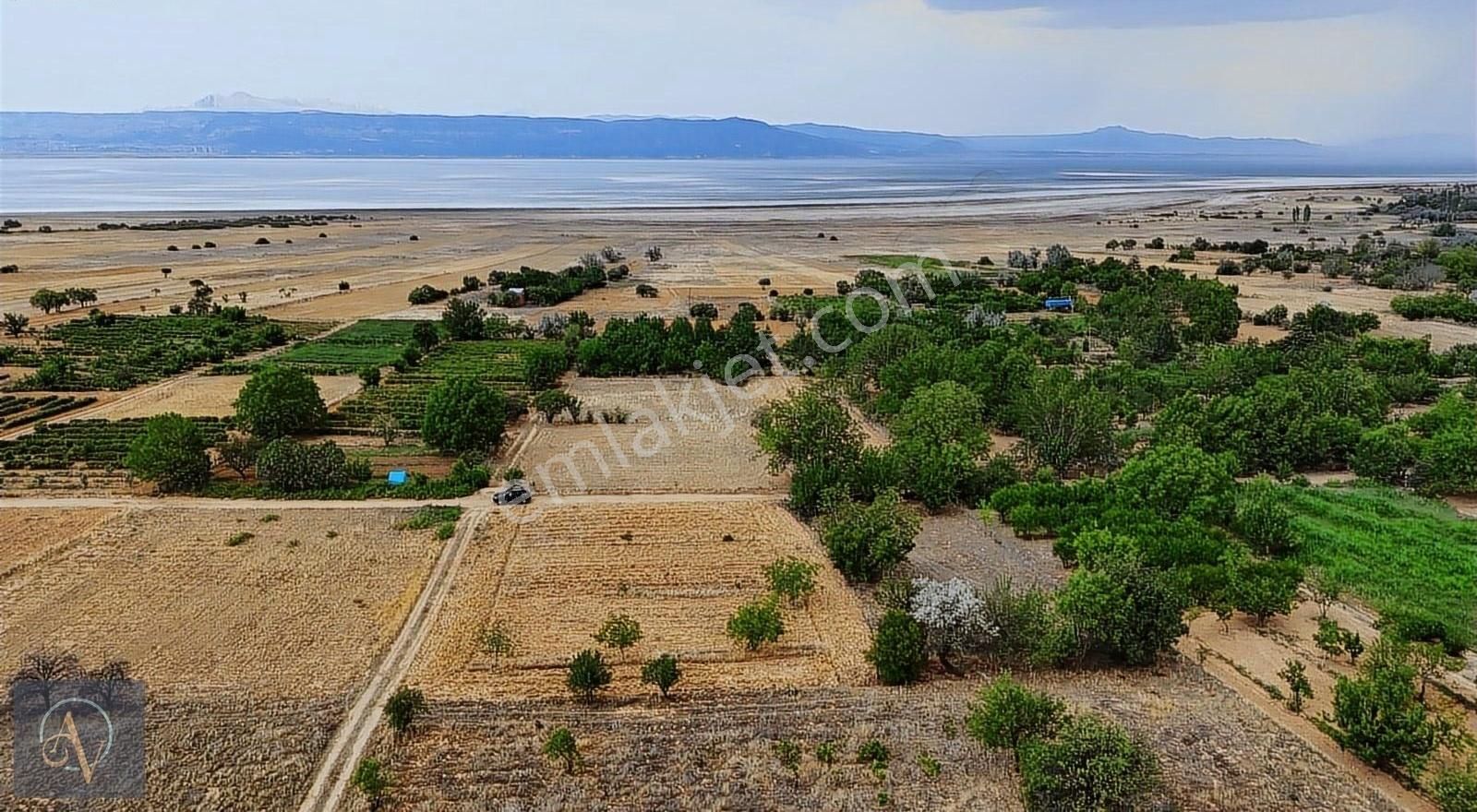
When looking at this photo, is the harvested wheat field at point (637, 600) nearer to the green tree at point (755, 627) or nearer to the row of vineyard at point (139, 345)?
the green tree at point (755, 627)

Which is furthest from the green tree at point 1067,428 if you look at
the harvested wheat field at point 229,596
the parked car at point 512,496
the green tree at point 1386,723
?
the harvested wheat field at point 229,596

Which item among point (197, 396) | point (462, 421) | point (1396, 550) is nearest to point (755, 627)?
point (462, 421)

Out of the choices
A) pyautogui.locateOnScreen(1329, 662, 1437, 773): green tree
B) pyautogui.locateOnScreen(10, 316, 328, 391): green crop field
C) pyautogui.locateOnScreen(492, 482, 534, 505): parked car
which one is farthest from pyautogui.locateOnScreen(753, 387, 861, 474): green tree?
pyautogui.locateOnScreen(10, 316, 328, 391): green crop field

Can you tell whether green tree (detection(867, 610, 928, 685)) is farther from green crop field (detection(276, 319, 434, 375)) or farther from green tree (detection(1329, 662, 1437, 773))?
green crop field (detection(276, 319, 434, 375))

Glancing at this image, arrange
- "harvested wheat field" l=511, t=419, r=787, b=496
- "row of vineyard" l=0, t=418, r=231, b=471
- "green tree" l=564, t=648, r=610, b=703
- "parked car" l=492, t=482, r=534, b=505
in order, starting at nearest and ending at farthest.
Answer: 1. "green tree" l=564, t=648, r=610, b=703
2. "parked car" l=492, t=482, r=534, b=505
3. "harvested wheat field" l=511, t=419, r=787, b=496
4. "row of vineyard" l=0, t=418, r=231, b=471

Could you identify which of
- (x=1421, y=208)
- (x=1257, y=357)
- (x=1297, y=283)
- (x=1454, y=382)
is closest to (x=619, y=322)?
(x=1257, y=357)
